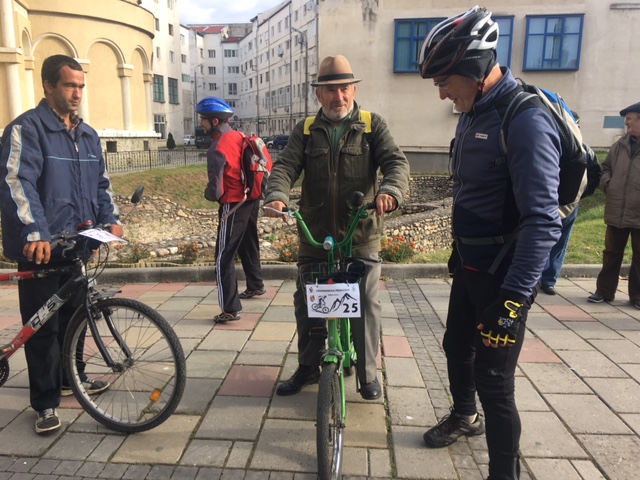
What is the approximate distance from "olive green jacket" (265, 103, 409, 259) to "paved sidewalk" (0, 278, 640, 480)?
1096mm

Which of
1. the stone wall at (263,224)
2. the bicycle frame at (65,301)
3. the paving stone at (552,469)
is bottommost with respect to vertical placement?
the stone wall at (263,224)

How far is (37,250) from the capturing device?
2.83 meters

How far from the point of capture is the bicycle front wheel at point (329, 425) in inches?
95.8

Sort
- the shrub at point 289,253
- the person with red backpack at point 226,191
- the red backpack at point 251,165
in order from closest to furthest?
the person with red backpack at point 226,191 < the red backpack at point 251,165 < the shrub at point 289,253

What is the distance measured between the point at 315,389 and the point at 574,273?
451cm

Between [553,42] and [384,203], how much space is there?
75.8 ft

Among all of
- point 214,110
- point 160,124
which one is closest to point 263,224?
point 214,110

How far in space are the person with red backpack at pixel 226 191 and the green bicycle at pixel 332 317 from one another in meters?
2.19

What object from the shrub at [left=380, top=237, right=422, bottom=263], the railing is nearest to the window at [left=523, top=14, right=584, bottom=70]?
the railing

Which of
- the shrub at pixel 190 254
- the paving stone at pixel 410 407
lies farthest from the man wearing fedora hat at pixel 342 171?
the shrub at pixel 190 254

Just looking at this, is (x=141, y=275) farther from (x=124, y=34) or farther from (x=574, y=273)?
(x=124, y=34)

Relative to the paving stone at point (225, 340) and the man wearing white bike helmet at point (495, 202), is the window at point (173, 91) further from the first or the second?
the man wearing white bike helmet at point (495, 202)

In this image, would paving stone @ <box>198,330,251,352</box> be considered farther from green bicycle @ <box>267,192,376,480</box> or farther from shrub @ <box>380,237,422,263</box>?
shrub @ <box>380,237,422,263</box>

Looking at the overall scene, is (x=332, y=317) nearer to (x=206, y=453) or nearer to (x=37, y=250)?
(x=206, y=453)
